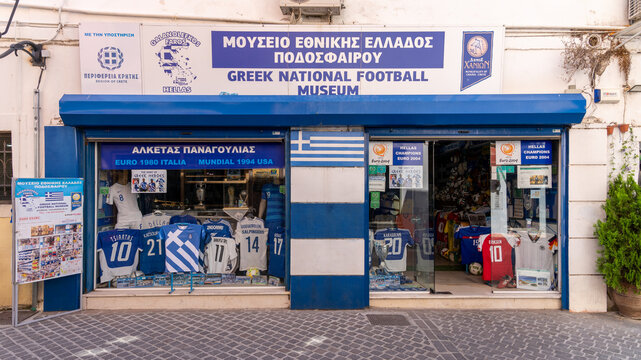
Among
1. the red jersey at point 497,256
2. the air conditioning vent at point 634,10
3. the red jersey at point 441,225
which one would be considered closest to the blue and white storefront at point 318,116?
the red jersey at point 497,256

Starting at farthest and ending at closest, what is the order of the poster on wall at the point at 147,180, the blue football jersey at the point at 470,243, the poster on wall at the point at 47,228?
the blue football jersey at the point at 470,243 → the poster on wall at the point at 147,180 → the poster on wall at the point at 47,228

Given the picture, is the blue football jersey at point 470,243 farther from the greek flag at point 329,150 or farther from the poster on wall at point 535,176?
the greek flag at point 329,150

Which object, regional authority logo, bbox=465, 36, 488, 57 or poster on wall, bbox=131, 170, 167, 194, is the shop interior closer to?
regional authority logo, bbox=465, 36, 488, 57

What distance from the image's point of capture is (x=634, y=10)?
208 inches

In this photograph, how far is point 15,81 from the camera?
210 inches

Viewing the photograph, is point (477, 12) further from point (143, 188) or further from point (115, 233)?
point (115, 233)

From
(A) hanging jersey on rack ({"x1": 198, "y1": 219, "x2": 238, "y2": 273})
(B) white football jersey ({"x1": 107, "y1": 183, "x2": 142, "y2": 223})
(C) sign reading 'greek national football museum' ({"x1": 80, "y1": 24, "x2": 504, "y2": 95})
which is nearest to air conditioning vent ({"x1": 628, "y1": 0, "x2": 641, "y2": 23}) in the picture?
(C) sign reading 'greek national football museum' ({"x1": 80, "y1": 24, "x2": 504, "y2": 95})

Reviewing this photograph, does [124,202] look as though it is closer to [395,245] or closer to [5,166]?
[5,166]

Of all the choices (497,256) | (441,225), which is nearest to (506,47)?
(497,256)

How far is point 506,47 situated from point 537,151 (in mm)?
1707

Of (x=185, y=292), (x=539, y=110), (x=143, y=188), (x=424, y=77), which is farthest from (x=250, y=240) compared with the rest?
(x=539, y=110)

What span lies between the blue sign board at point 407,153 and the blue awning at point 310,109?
0.61m

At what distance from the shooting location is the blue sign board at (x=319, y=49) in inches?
210

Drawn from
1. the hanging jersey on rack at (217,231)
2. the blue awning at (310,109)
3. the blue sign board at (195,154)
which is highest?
the blue awning at (310,109)
